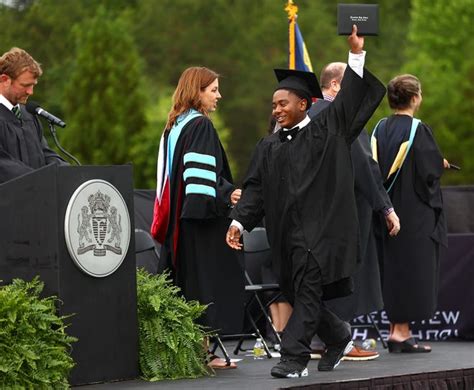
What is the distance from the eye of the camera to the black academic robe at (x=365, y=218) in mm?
8859

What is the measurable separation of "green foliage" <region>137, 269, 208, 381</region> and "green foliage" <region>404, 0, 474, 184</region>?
36972 mm

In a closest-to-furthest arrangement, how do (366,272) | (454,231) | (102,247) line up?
(102,247) < (366,272) < (454,231)

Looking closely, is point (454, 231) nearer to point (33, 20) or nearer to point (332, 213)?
point (332, 213)

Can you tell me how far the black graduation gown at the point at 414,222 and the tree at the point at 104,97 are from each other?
28.7m

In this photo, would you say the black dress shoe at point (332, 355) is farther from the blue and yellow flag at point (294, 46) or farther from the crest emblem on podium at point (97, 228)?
the blue and yellow flag at point (294, 46)

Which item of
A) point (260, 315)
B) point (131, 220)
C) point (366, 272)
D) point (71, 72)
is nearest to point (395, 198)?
point (366, 272)

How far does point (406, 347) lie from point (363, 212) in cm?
112

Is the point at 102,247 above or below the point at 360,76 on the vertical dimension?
below

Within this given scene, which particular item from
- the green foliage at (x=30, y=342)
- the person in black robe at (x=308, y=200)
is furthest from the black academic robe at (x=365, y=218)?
the green foliage at (x=30, y=342)

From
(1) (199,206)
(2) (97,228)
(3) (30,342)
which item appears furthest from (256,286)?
(3) (30,342)

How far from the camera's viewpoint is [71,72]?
41594 millimetres

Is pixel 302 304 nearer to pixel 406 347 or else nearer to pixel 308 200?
pixel 308 200

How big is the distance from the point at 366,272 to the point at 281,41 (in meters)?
39.2

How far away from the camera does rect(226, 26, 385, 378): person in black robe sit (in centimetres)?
750
